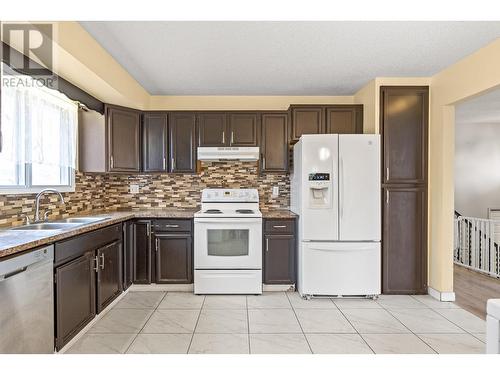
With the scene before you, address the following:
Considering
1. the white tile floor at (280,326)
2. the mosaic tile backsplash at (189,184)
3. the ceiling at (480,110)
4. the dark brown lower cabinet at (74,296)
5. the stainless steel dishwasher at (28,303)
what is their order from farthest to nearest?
the ceiling at (480,110) → the mosaic tile backsplash at (189,184) → the white tile floor at (280,326) → the dark brown lower cabinet at (74,296) → the stainless steel dishwasher at (28,303)

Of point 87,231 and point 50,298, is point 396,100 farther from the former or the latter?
point 50,298

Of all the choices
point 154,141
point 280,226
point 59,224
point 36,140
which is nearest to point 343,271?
point 280,226

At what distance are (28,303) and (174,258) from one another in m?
1.88

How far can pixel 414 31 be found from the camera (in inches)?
97.0

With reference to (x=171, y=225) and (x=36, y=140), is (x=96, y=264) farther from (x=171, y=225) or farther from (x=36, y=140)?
(x=36, y=140)

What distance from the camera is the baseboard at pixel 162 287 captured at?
364 cm

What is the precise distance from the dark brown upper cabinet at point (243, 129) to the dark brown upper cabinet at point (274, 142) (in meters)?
0.10

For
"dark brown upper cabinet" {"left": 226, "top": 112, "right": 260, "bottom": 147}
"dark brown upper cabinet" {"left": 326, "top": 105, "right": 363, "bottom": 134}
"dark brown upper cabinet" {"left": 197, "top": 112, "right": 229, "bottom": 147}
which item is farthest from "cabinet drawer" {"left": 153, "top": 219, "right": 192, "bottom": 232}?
"dark brown upper cabinet" {"left": 326, "top": 105, "right": 363, "bottom": 134}

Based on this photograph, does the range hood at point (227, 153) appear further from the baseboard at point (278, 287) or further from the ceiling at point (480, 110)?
the ceiling at point (480, 110)

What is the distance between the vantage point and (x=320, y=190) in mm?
3400

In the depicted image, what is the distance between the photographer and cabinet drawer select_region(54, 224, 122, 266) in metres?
2.12

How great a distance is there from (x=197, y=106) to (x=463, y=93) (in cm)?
296

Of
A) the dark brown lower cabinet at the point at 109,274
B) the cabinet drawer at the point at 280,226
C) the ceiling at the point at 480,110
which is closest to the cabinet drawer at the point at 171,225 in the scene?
the dark brown lower cabinet at the point at 109,274
